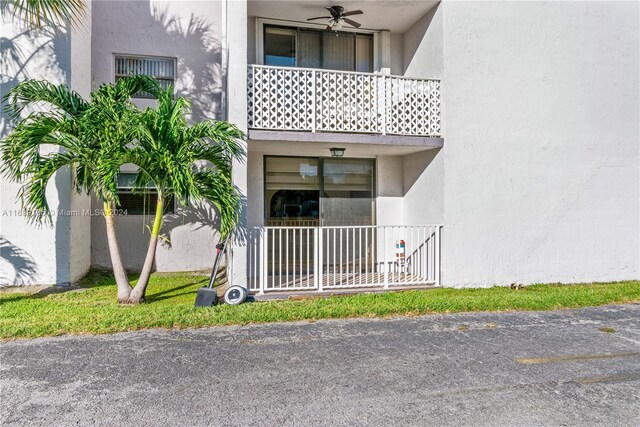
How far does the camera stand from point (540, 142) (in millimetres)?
8773

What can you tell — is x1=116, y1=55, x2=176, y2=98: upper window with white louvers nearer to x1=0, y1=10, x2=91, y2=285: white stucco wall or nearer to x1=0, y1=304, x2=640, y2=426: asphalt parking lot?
x1=0, y1=10, x2=91, y2=285: white stucco wall

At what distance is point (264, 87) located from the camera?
7879 mm

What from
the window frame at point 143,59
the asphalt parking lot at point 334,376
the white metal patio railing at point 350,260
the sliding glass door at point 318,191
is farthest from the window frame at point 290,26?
the asphalt parking lot at point 334,376

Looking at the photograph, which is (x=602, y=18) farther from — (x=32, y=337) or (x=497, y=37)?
(x=32, y=337)

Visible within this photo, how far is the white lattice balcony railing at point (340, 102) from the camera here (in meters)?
7.91

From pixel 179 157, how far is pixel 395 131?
4166 millimetres

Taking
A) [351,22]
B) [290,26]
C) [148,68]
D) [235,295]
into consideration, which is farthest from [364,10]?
[235,295]

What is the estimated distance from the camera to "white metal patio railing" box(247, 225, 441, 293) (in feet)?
25.4

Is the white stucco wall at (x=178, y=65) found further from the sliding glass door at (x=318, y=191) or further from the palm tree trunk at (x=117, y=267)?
the palm tree trunk at (x=117, y=267)

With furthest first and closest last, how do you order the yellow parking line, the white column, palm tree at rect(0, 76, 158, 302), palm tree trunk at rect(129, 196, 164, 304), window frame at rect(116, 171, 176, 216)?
window frame at rect(116, 171, 176, 216)
the white column
palm tree trunk at rect(129, 196, 164, 304)
palm tree at rect(0, 76, 158, 302)
the yellow parking line

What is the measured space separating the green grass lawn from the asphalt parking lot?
0.30 meters

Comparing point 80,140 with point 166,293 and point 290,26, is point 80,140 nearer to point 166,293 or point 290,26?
point 166,293

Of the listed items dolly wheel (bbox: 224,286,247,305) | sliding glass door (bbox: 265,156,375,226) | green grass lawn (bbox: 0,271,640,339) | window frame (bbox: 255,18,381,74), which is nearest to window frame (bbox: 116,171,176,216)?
green grass lawn (bbox: 0,271,640,339)

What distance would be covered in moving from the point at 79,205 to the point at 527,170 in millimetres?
8950
